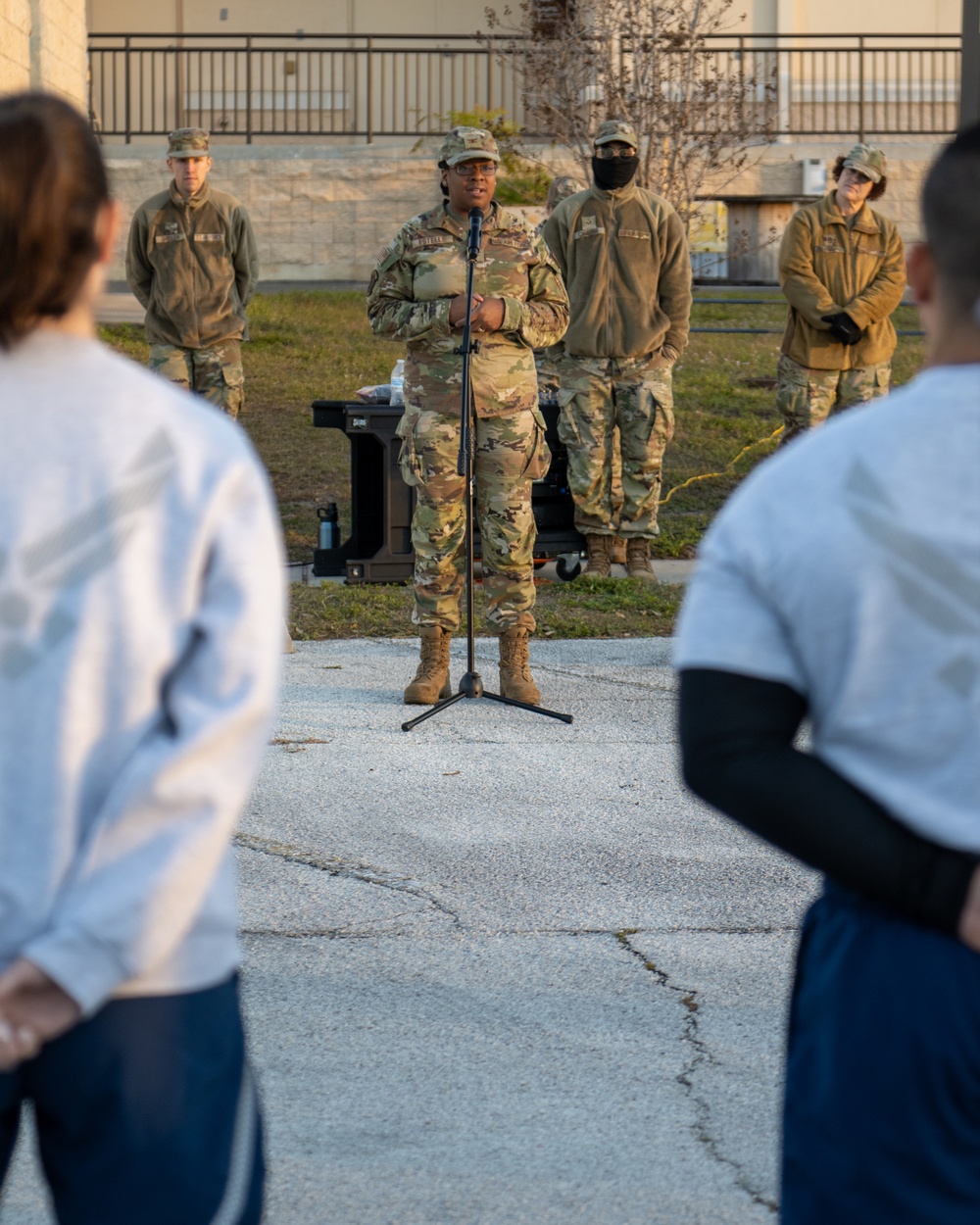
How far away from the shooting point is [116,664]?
169 cm

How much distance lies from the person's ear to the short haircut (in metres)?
0.02

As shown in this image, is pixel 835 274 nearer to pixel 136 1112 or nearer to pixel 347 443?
pixel 347 443

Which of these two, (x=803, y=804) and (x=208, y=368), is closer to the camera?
(x=803, y=804)

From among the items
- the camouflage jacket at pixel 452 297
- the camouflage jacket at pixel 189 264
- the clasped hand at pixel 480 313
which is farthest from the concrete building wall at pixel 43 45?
the clasped hand at pixel 480 313

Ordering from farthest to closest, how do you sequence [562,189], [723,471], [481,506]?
1. [723,471]
2. [562,189]
3. [481,506]

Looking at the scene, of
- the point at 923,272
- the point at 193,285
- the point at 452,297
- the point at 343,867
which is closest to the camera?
the point at 923,272

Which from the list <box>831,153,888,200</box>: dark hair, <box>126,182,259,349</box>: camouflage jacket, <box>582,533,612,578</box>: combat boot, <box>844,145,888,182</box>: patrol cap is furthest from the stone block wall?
<box>582,533,612,578</box>: combat boot

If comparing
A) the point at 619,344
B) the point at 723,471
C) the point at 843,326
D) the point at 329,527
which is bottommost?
the point at 329,527

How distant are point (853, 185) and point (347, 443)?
15.9 feet

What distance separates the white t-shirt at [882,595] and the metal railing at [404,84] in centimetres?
2023

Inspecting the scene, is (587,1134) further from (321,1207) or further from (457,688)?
(457,688)

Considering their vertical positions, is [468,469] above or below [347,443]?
above

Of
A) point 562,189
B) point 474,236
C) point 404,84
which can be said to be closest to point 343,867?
point 474,236

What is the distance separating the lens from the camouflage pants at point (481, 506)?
6656mm
